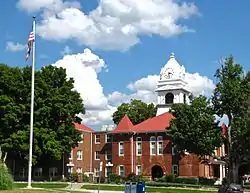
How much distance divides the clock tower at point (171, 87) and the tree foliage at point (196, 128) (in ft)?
96.4

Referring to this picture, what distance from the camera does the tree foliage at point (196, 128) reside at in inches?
2379

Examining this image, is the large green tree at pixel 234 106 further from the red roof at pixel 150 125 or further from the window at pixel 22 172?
the window at pixel 22 172

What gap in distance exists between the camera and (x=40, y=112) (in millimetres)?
70688

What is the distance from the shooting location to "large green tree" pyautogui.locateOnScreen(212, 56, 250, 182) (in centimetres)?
6053

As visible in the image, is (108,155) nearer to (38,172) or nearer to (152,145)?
(152,145)

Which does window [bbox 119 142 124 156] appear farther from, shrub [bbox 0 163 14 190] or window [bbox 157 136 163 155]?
shrub [bbox 0 163 14 190]

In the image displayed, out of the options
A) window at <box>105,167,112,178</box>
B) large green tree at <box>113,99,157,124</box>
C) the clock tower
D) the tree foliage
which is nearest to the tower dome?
the clock tower

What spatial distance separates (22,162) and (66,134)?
9826mm

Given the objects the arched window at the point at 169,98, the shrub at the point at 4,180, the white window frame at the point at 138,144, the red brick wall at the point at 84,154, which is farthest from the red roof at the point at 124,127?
the shrub at the point at 4,180

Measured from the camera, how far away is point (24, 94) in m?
71.5

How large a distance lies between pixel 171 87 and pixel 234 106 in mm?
32351

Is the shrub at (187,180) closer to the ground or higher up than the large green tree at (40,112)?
closer to the ground

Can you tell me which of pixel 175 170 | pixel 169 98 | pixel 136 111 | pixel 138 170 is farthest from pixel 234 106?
pixel 136 111

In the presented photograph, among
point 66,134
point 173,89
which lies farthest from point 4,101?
point 173,89
